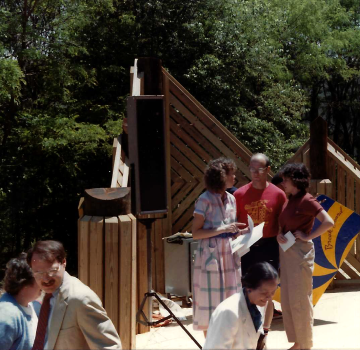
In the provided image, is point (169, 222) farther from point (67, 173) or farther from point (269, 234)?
point (67, 173)

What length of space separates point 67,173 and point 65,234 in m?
1.70

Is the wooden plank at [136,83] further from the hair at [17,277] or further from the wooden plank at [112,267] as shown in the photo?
the hair at [17,277]

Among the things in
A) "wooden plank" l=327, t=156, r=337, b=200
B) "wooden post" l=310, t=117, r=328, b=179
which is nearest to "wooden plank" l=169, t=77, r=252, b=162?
"wooden post" l=310, t=117, r=328, b=179

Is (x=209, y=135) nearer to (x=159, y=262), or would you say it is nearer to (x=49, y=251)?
(x=159, y=262)

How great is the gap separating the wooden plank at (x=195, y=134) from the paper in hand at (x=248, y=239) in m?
2.76

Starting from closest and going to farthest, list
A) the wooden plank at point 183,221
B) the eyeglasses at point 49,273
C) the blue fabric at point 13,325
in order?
the eyeglasses at point 49,273 → the blue fabric at point 13,325 → the wooden plank at point 183,221

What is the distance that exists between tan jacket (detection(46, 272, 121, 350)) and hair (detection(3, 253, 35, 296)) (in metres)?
0.50

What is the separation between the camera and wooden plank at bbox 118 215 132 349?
4.82 m

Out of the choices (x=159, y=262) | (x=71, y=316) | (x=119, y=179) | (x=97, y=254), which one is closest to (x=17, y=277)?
(x=71, y=316)

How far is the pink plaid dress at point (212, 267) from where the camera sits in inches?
184

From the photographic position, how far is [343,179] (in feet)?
25.1

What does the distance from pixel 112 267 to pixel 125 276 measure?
0.13 metres

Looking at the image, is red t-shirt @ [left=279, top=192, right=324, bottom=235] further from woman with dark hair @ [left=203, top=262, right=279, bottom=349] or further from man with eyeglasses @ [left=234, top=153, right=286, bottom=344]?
woman with dark hair @ [left=203, top=262, right=279, bottom=349]

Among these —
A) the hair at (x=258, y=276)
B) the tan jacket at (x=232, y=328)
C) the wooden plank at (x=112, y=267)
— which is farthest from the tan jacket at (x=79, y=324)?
the wooden plank at (x=112, y=267)
